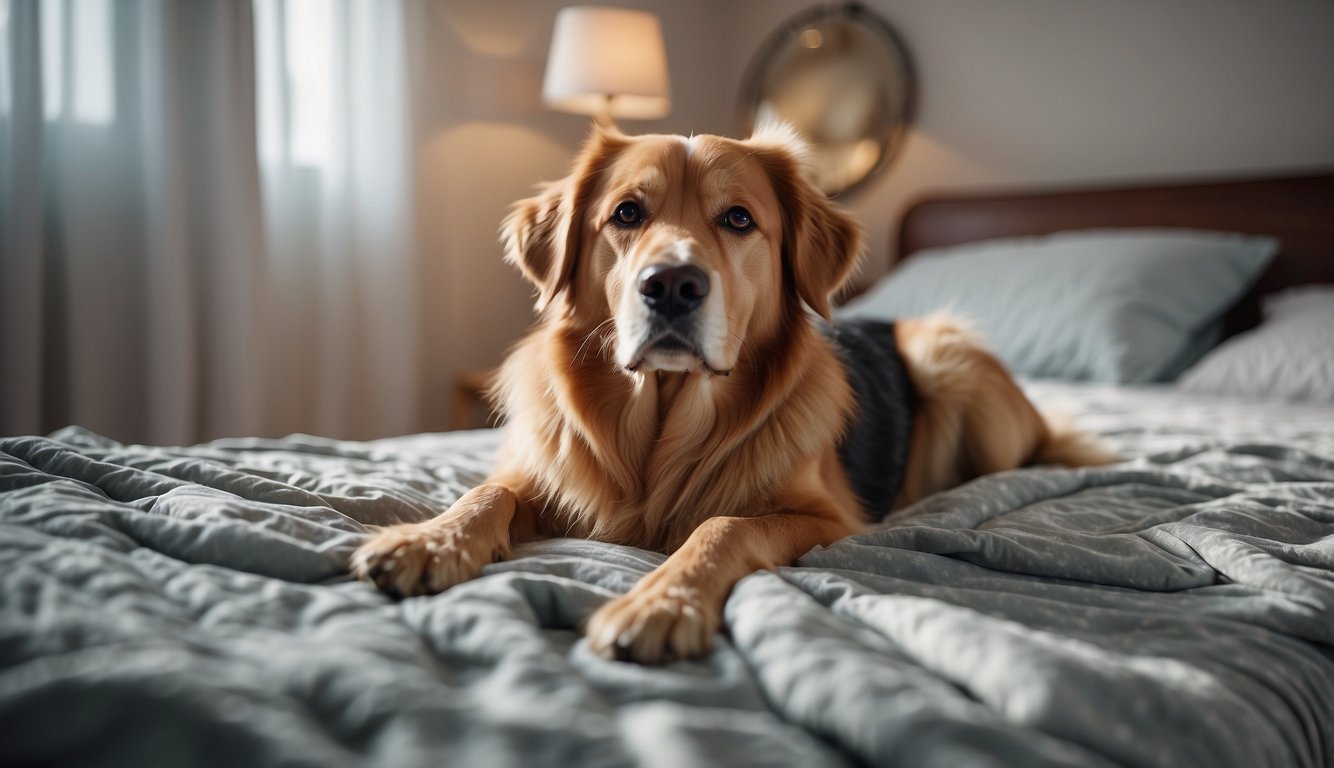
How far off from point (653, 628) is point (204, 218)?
3.06m

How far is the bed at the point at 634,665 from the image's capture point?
0.70m

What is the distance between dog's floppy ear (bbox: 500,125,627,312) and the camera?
172 cm

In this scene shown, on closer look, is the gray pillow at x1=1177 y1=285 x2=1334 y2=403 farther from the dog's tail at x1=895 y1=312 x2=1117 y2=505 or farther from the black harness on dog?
the black harness on dog

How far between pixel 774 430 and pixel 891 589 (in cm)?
52

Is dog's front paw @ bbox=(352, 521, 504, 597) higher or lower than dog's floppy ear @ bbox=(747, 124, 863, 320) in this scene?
lower

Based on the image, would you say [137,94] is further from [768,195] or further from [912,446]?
[912,446]

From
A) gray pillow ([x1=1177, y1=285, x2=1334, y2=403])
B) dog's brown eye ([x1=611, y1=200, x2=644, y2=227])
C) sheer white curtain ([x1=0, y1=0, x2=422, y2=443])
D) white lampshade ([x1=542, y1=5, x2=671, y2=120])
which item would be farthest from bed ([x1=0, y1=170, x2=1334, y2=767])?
white lampshade ([x1=542, y1=5, x2=671, y2=120])

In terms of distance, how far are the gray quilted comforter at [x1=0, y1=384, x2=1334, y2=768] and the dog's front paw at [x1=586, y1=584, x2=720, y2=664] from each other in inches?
0.9

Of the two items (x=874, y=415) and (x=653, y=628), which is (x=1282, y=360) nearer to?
(x=874, y=415)

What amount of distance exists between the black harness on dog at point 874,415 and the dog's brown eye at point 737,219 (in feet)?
1.36

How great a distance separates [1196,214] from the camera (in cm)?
355

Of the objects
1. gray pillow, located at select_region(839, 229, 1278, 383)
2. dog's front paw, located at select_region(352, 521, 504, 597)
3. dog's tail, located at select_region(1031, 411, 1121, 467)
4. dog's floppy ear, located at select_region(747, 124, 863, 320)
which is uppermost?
dog's floppy ear, located at select_region(747, 124, 863, 320)

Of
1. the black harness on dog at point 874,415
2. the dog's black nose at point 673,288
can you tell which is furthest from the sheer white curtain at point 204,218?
the dog's black nose at point 673,288

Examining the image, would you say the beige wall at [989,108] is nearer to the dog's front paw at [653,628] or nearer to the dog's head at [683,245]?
the dog's head at [683,245]
